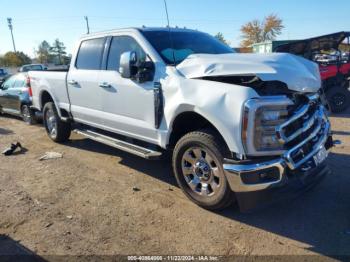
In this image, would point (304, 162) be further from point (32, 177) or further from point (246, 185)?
point (32, 177)

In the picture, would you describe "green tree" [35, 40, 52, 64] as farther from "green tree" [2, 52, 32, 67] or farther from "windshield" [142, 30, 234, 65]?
"windshield" [142, 30, 234, 65]

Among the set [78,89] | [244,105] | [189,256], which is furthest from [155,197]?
[78,89]

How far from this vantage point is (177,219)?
3855 mm

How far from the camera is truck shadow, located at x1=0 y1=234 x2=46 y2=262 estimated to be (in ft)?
10.6

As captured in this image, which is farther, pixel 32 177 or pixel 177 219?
pixel 32 177

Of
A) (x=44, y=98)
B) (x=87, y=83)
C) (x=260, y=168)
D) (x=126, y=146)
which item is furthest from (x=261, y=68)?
(x=44, y=98)

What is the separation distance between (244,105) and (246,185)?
30.4 inches

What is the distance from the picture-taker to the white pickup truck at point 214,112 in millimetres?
3355

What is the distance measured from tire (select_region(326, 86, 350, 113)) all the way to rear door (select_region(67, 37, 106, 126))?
7004 millimetres

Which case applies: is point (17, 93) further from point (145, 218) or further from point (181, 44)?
point (145, 218)

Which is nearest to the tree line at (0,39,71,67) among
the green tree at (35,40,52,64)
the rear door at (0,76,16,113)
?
the green tree at (35,40,52,64)

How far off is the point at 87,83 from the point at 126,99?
119 cm

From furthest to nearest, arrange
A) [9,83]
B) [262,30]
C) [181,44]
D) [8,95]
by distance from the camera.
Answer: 1. [262,30]
2. [9,83]
3. [8,95]
4. [181,44]

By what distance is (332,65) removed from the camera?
10.1m
